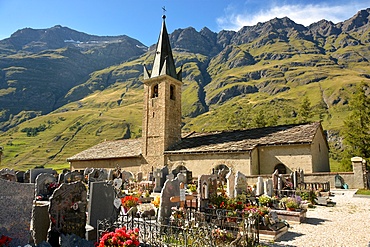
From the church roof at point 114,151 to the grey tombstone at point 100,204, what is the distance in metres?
23.0

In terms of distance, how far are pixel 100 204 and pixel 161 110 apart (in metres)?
23.3

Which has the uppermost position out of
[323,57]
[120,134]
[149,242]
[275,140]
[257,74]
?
[323,57]

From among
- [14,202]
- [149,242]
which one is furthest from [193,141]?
[14,202]

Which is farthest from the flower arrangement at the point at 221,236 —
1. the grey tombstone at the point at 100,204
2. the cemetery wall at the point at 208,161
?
the cemetery wall at the point at 208,161

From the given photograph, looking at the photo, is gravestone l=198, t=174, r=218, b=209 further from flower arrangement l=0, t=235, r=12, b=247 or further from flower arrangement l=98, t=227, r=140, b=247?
flower arrangement l=0, t=235, r=12, b=247

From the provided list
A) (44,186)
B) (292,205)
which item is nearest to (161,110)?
(44,186)

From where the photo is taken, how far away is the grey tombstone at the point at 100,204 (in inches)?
359

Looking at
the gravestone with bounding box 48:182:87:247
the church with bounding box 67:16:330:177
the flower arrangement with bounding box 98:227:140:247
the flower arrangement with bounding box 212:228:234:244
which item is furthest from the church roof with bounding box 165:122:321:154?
the flower arrangement with bounding box 98:227:140:247

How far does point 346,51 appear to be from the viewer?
186 meters

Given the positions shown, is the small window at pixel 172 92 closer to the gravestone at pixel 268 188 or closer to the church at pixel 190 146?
the church at pixel 190 146

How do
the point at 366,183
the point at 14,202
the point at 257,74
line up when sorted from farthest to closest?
the point at 257,74, the point at 366,183, the point at 14,202

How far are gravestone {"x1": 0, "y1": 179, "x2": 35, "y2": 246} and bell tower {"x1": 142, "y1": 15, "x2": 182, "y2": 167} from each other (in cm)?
2403

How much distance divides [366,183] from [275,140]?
7459 mm

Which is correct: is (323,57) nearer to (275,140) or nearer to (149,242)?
(275,140)
